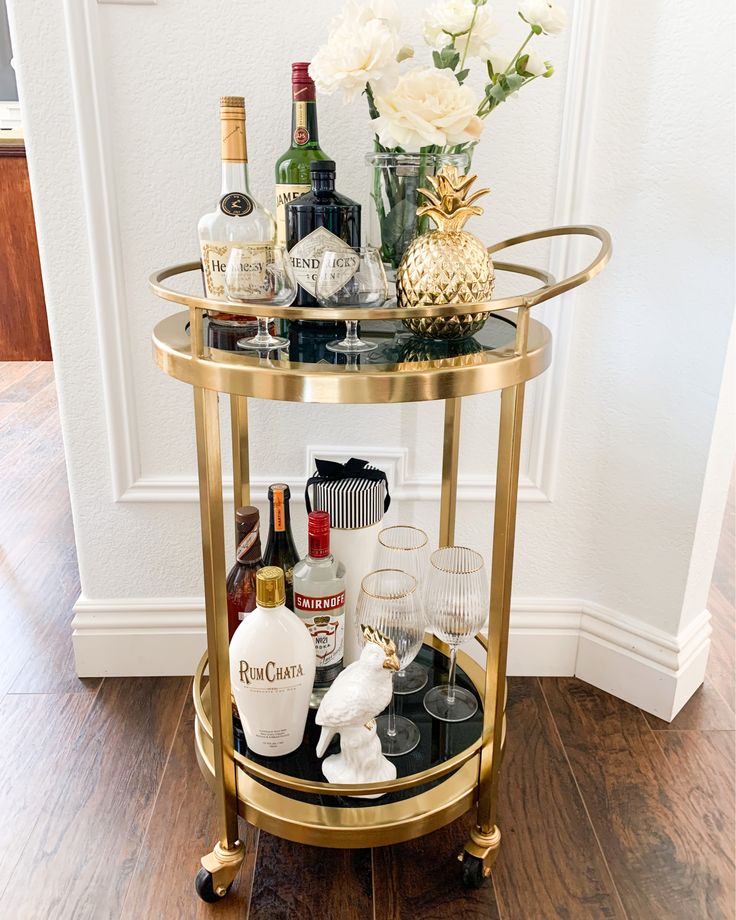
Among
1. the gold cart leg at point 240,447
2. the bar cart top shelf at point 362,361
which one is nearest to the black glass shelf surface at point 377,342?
the bar cart top shelf at point 362,361

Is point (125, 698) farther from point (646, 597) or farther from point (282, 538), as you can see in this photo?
point (646, 597)

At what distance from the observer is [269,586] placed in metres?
1.04

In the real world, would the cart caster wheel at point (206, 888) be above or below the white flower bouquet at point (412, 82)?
below

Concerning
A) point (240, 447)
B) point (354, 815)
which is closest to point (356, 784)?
point (354, 815)

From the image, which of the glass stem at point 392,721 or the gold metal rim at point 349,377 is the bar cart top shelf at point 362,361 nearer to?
the gold metal rim at point 349,377

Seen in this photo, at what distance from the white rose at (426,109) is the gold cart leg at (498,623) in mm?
304

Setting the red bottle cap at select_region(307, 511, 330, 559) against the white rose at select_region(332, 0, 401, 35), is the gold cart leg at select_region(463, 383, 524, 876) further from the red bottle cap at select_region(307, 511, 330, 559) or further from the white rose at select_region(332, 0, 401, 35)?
the white rose at select_region(332, 0, 401, 35)

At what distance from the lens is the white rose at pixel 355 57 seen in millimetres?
900

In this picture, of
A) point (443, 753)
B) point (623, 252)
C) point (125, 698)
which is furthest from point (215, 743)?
point (623, 252)

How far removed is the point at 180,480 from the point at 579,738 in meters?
0.85

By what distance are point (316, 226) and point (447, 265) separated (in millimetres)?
201

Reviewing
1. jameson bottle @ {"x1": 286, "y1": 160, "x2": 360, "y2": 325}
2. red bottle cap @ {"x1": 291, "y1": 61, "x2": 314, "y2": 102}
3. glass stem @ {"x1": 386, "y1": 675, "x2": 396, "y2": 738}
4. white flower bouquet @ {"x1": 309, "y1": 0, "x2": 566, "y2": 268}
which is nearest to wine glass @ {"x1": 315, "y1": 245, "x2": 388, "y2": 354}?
jameson bottle @ {"x1": 286, "y1": 160, "x2": 360, "y2": 325}

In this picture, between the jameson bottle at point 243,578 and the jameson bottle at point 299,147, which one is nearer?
the jameson bottle at point 299,147

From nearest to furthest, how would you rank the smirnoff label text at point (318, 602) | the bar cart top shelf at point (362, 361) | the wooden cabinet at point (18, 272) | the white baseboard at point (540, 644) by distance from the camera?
the bar cart top shelf at point (362, 361) → the smirnoff label text at point (318, 602) → the white baseboard at point (540, 644) → the wooden cabinet at point (18, 272)
